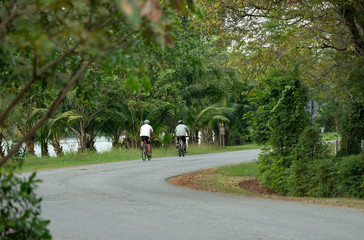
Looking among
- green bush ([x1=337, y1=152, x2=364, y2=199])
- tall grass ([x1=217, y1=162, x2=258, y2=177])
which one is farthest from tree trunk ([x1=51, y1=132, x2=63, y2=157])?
green bush ([x1=337, y1=152, x2=364, y2=199])

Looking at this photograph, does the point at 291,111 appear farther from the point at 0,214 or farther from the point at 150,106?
the point at 150,106

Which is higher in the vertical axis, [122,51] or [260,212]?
[122,51]

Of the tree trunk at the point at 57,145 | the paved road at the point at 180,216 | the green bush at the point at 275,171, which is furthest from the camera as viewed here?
the tree trunk at the point at 57,145

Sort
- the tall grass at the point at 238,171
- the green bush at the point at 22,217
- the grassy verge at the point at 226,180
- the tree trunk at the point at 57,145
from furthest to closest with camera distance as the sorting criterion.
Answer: the tree trunk at the point at 57,145 < the tall grass at the point at 238,171 < the grassy verge at the point at 226,180 < the green bush at the point at 22,217

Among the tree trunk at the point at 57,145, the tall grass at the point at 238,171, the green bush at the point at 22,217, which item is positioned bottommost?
the tall grass at the point at 238,171

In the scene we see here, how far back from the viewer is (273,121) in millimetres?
12773

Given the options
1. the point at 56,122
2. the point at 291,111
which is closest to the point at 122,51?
the point at 291,111

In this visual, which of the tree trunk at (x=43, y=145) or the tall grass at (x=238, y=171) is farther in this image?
the tree trunk at (x=43, y=145)

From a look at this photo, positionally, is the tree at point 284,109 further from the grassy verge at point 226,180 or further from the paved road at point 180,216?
the paved road at point 180,216

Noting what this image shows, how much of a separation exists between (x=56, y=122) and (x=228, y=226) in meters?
21.5

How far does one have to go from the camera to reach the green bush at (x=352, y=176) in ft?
36.0

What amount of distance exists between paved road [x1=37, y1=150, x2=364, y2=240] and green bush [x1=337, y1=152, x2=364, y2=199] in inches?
77.1

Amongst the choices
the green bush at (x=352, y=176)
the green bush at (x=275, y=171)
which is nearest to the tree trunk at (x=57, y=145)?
the green bush at (x=275, y=171)

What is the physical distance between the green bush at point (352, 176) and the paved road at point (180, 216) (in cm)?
196
